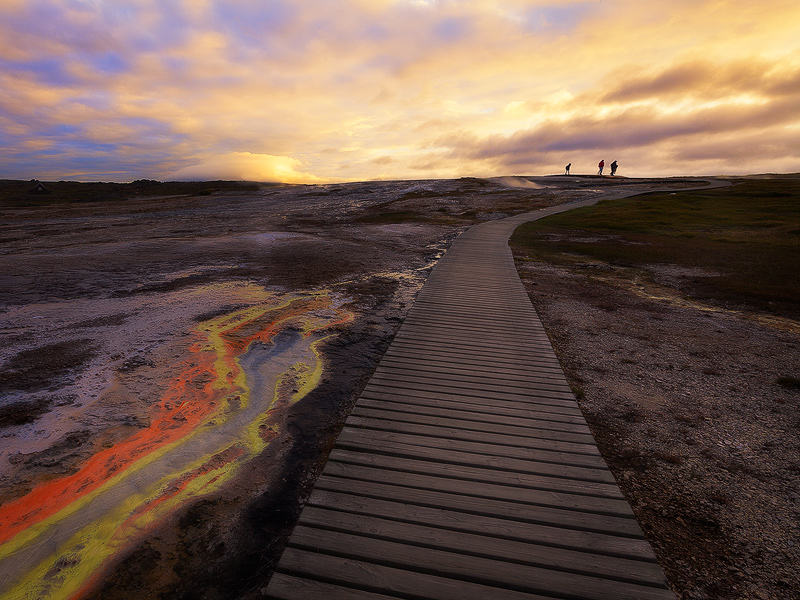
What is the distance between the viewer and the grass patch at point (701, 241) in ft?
43.3

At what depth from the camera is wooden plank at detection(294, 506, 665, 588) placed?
3.16m

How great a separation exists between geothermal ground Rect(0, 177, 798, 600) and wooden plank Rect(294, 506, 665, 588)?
2.46ft

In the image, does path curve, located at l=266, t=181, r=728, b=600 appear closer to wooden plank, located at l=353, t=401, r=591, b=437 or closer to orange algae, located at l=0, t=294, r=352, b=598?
wooden plank, located at l=353, t=401, r=591, b=437

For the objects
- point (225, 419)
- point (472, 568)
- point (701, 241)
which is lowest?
point (225, 419)

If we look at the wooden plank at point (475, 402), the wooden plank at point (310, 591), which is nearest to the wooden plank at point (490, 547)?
the wooden plank at point (310, 591)

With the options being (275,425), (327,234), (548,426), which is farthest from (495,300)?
(327,234)

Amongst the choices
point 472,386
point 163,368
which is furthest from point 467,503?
point 163,368

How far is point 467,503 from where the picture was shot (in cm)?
382

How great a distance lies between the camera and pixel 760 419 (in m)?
5.93

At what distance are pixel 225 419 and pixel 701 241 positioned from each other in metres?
26.2

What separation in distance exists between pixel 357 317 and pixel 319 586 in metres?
7.88

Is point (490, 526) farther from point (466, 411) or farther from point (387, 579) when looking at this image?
point (466, 411)

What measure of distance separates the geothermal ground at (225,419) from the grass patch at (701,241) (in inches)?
140

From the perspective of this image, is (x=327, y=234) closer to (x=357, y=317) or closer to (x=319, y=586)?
(x=357, y=317)
